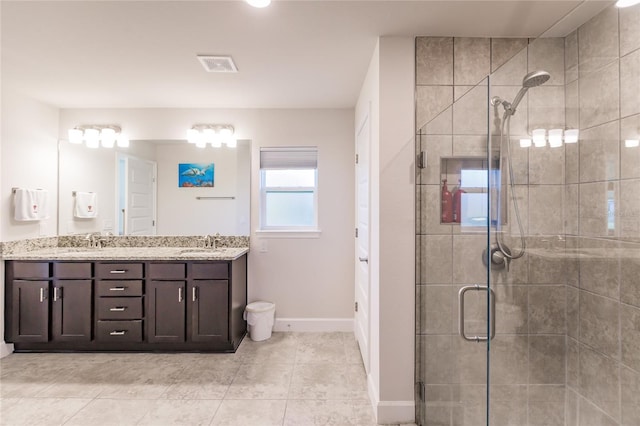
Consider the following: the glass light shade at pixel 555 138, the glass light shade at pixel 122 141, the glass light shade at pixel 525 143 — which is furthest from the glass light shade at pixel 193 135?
the glass light shade at pixel 555 138

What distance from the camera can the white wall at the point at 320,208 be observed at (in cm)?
343

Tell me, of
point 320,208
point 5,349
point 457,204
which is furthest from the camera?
point 320,208

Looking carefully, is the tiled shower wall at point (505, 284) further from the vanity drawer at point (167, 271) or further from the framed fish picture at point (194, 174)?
the framed fish picture at point (194, 174)

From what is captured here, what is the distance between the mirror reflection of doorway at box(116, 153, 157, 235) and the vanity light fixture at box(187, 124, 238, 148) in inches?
20.6

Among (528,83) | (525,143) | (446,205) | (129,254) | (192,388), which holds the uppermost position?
(528,83)

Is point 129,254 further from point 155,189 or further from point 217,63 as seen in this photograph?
point 217,63

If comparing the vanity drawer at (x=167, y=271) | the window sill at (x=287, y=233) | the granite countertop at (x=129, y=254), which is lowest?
the vanity drawer at (x=167, y=271)

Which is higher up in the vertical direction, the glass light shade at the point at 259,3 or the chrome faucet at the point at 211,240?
the glass light shade at the point at 259,3

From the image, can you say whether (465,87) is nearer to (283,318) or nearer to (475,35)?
(475,35)

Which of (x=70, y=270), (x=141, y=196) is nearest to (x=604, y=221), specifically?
(x=141, y=196)

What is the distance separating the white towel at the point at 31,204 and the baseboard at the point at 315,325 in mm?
2560

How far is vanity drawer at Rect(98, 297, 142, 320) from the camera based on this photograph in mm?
2889

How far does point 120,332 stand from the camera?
2.89 metres

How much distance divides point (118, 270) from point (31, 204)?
1.07m
